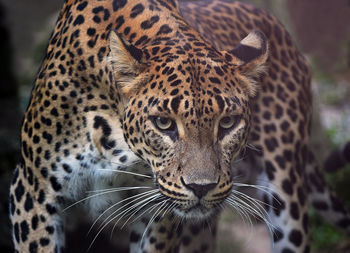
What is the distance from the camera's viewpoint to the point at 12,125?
9461mm

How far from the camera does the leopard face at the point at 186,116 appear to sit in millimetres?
4684

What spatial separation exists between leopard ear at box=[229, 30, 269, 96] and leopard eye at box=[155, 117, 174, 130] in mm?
752

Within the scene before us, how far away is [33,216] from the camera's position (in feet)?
18.3

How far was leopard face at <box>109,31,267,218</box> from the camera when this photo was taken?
15.4 ft

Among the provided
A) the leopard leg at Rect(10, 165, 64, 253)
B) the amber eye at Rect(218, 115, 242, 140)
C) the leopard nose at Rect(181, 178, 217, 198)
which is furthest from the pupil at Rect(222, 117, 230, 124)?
the leopard leg at Rect(10, 165, 64, 253)

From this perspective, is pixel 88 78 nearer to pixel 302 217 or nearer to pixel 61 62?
pixel 61 62

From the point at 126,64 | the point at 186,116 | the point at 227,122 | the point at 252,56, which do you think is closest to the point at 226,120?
the point at 227,122

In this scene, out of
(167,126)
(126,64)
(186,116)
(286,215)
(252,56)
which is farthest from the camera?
(286,215)

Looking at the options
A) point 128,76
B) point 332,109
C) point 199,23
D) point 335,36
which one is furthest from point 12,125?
point 335,36

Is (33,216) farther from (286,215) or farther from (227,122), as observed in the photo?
(286,215)

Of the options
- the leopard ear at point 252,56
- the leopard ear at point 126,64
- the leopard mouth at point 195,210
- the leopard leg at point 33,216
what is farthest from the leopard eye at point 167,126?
the leopard leg at point 33,216

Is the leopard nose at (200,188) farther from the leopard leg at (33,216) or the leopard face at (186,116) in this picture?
the leopard leg at (33,216)

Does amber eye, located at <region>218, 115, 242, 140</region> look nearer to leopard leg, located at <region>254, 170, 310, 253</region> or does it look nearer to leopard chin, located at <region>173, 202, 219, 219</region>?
leopard chin, located at <region>173, 202, 219, 219</region>

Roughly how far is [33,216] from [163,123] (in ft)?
5.18
